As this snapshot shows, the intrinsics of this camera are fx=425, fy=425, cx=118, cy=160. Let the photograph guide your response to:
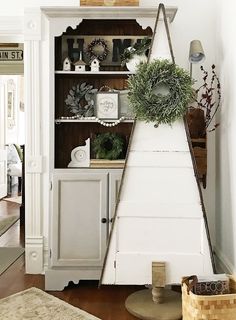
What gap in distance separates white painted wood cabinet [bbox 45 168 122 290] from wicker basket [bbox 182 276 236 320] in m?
1.05

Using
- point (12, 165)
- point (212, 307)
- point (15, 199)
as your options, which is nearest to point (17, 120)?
point (12, 165)

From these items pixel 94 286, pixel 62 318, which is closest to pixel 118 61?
pixel 94 286

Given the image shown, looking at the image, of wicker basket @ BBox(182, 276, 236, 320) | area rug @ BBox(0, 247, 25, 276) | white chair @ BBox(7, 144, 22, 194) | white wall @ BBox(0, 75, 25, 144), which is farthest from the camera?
white wall @ BBox(0, 75, 25, 144)

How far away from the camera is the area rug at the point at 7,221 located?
5.55 metres

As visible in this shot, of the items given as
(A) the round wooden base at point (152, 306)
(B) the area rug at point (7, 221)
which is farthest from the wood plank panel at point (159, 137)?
(B) the area rug at point (7, 221)

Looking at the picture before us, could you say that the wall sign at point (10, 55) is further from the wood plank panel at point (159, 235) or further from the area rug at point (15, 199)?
the wood plank panel at point (159, 235)

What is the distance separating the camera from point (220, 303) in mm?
2250

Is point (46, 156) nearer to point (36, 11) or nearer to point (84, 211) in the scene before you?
point (84, 211)

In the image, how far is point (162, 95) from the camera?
2723 millimetres

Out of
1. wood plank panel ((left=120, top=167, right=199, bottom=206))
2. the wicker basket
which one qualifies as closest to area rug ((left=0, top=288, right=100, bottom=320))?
the wicker basket

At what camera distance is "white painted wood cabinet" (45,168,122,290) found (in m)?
3.17

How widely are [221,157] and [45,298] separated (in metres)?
1.68

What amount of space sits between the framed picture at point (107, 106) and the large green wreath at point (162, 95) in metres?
0.63

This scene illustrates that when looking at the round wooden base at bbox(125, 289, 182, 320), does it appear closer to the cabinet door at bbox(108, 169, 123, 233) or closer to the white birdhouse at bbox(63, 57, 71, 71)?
the cabinet door at bbox(108, 169, 123, 233)
